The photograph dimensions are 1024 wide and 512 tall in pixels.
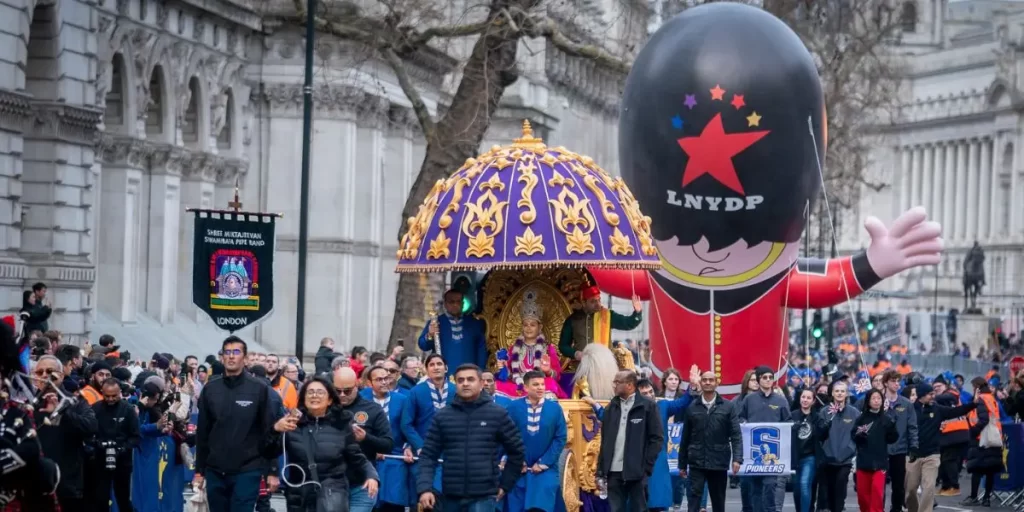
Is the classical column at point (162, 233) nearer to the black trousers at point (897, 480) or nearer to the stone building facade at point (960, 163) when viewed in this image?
the black trousers at point (897, 480)

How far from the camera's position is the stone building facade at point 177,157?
31297mm

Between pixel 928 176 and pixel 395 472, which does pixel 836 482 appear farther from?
pixel 928 176

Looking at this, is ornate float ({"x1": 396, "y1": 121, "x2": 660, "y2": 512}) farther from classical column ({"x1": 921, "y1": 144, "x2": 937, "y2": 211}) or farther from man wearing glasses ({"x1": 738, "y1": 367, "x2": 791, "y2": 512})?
classical column ({"x1": 921, "y1": 144, "x2": 937, "y2": 211})

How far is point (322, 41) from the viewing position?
42781mm

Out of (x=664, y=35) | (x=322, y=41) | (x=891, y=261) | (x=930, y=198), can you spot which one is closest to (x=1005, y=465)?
(x=891, y=261)

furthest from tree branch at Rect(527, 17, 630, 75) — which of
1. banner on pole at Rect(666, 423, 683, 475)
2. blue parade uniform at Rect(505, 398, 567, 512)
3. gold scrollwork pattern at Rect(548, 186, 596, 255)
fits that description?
blue parade uniform at Rect(505, 398, 567, 512)

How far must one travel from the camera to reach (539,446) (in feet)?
60.5

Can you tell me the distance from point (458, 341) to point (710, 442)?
9.70 feet

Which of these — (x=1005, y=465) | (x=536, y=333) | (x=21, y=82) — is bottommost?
(x=1005, y=465)

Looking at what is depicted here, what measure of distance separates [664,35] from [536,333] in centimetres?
738

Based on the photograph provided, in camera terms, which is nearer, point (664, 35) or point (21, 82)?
point (664, 35)

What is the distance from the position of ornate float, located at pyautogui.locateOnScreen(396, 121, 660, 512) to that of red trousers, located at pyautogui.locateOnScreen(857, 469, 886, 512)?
173 inches

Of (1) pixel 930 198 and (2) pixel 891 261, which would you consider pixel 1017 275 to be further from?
(2) pixel 891 261

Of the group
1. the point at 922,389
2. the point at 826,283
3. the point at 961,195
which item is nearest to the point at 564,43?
the point at 826,283
